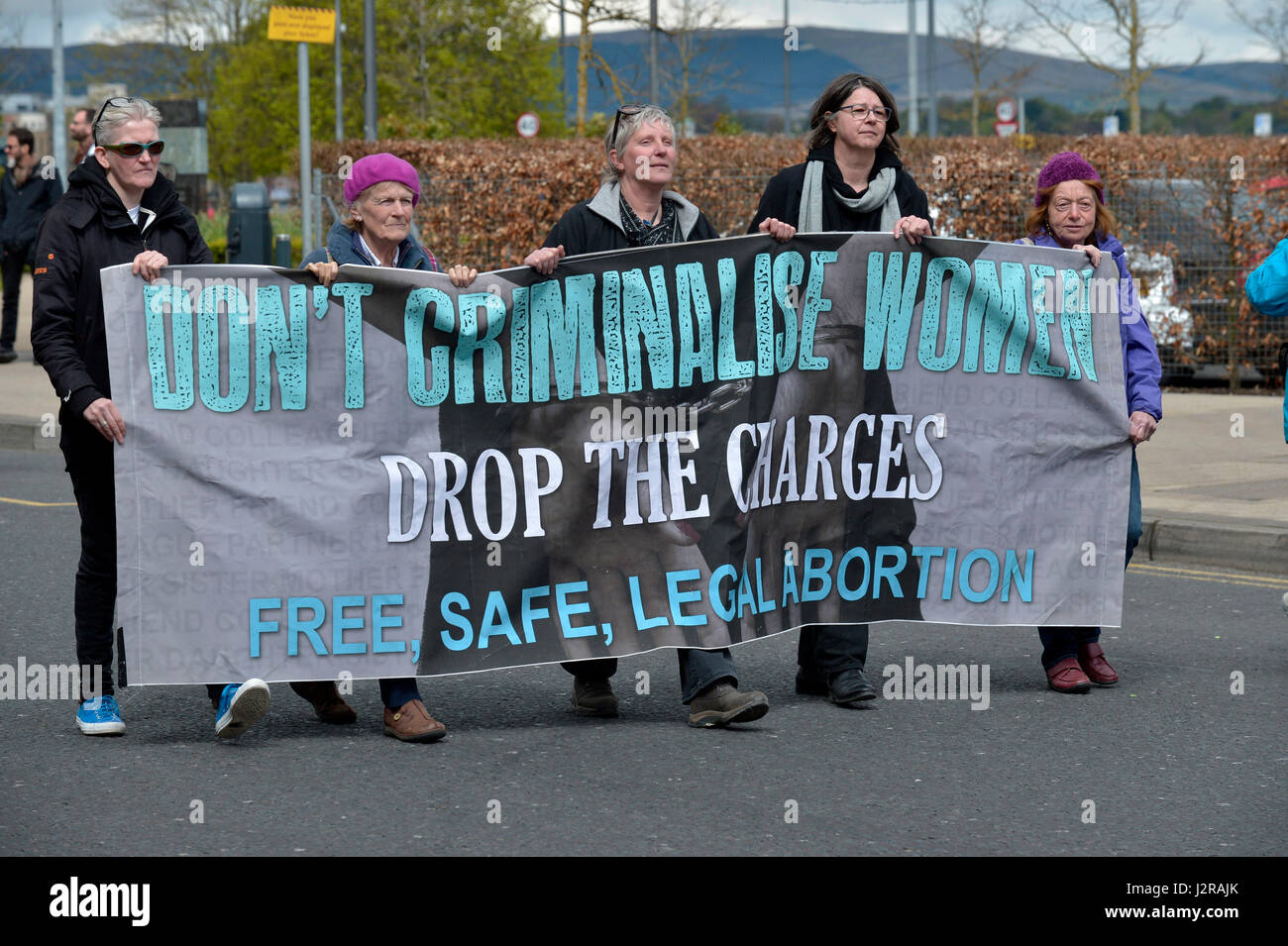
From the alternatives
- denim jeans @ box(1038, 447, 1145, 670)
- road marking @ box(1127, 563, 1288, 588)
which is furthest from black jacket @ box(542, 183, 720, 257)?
road marking @ box(1127, 563, 1288, 588)

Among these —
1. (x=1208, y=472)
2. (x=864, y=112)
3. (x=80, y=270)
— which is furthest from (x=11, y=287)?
(x=864, y=112)

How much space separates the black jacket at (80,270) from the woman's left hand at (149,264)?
0.13m

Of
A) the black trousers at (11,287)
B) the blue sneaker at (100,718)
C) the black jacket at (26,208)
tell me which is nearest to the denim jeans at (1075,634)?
the blue sneaker at (100,718)

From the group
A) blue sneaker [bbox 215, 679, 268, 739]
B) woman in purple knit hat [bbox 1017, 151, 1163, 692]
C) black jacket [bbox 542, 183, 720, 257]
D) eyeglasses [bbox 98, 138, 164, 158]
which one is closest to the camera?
blue sneaker [bbox 215, 679, 268, 739]

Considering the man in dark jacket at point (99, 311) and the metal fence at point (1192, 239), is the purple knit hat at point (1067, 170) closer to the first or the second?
the man in dark jacket at point (99, 311)

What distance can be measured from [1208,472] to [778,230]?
5.63 meters

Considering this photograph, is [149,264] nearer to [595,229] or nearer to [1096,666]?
[595,229]

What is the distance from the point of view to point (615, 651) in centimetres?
576

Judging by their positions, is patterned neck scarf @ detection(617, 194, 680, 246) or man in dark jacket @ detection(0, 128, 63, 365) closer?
patterned neck scarf @ detection(617, 194, 680, 246)

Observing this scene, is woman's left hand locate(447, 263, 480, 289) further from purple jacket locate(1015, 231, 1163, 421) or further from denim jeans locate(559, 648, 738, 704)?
purple jacket locate(1015, 231, 1163, 421)

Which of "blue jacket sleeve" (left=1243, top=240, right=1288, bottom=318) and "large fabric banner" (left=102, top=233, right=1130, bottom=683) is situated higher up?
"blue jacket sleeve" (left=1243, top=240, right=1288, bottom=318)

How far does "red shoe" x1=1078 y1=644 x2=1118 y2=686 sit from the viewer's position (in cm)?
629
